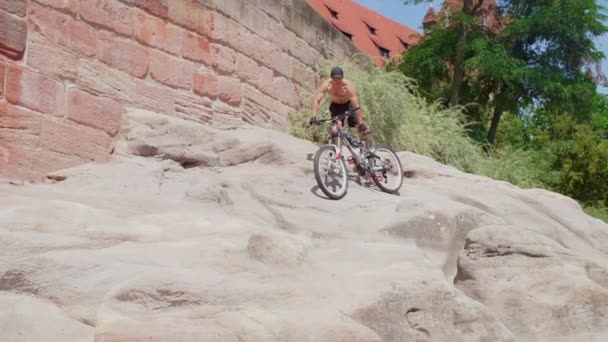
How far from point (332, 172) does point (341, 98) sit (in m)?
1.34

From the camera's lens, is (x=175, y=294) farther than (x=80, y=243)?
No

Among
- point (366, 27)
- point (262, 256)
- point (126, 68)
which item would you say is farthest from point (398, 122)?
point (366, 27)

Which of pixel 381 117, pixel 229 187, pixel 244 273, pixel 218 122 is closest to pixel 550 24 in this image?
pixel 381 117

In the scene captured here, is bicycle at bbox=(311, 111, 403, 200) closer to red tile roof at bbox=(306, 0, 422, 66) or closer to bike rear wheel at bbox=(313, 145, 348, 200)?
bike rear wheel at bbox=(313, 145, 348, 200)

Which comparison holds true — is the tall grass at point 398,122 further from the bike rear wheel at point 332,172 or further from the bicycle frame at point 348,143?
the bike rear wheel at point 332,172

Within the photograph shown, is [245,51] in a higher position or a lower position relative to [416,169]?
higher

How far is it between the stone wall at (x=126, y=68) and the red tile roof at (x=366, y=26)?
29298mm

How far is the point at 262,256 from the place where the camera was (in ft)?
15.4

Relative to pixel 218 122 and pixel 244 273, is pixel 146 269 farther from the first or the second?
pixel 218 122

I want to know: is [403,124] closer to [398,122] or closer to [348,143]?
[398,122]

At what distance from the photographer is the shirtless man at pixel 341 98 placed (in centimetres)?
806

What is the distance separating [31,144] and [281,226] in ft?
6.47

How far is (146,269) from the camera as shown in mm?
3975

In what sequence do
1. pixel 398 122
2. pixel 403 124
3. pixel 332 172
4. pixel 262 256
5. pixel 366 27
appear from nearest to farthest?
1. pixel 262 256
2. pixel 332 172
3. pixel 398 122
4. pixel 403 124
5. pixel 366 27
